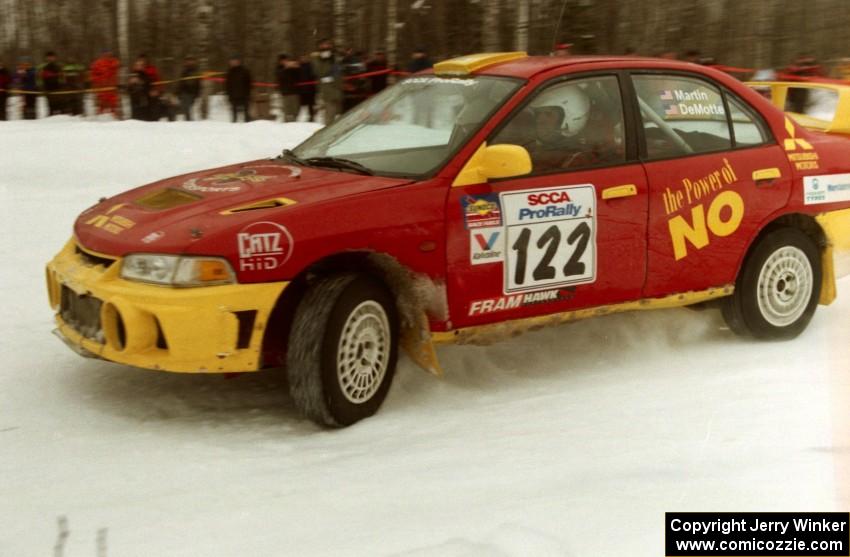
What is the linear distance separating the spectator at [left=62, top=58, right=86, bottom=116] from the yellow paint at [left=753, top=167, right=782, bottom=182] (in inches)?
594

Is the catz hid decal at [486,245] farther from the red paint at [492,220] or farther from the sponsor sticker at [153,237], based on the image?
the sponsor sticker at [153,237]

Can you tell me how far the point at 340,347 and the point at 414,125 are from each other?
54.0 inches

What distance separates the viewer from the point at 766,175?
6039mm

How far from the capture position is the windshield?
5.22m

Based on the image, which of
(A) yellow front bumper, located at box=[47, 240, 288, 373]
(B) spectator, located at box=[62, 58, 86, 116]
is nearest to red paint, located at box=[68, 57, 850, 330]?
(A) yellow front bumper, located at box=[47, 240, 288, 373]

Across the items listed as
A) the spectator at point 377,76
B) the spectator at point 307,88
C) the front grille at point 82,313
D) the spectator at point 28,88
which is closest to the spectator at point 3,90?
the spectator at point 28,88

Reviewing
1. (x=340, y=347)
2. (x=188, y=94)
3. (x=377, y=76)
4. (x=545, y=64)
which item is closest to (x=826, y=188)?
(x=545, y=64)

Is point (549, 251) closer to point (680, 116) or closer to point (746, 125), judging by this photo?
point (680, 116)

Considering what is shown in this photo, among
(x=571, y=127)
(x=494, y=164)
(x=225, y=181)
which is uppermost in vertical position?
(x=571, y=127)

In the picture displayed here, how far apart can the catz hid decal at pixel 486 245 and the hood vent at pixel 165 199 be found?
1.26 metres

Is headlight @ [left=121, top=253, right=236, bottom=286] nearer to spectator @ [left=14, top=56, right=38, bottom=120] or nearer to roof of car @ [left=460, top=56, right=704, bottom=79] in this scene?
roof of car @ [left=460, top=56, right=704, bottom=79]

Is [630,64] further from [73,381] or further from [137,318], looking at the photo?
[73,381]

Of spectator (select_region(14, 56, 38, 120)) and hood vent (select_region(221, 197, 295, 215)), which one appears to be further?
spectator (select_region(14, 56, 38, 120))

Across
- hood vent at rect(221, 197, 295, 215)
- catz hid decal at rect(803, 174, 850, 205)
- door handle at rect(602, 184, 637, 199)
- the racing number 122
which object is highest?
hood vent at rect(221, 197, 295, 215)
